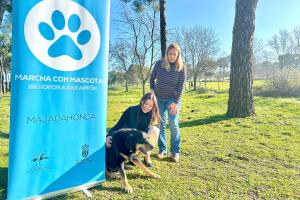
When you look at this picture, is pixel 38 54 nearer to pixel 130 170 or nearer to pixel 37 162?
pixel 37 162

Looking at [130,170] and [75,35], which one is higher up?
[75,35]

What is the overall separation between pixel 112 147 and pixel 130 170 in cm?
64

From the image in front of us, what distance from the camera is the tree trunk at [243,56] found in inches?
349

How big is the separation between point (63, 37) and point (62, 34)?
0.11ft

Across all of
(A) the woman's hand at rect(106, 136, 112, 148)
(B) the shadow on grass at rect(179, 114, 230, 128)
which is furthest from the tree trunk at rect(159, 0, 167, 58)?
(A) the woman's hand at rect(106, 136, 112, 148)

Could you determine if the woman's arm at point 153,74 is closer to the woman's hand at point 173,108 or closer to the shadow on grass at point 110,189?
the woman's hand at point 173,108

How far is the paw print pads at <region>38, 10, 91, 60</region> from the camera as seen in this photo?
10.5 feet

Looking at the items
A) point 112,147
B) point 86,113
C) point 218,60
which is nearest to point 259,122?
point 112,147

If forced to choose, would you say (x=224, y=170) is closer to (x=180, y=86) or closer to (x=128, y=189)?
(x=180, y=86)

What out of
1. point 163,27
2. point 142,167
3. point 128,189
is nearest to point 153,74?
point 142,167

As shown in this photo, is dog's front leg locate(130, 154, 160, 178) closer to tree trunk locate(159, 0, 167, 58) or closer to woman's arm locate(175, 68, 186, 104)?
woman's arm locate(175, 68, 186, 104)

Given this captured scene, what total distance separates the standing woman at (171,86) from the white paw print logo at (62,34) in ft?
5.37

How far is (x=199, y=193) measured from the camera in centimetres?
381

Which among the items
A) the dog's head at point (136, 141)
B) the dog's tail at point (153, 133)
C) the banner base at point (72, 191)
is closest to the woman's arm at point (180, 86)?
the dog's tail at point (153, 133)
